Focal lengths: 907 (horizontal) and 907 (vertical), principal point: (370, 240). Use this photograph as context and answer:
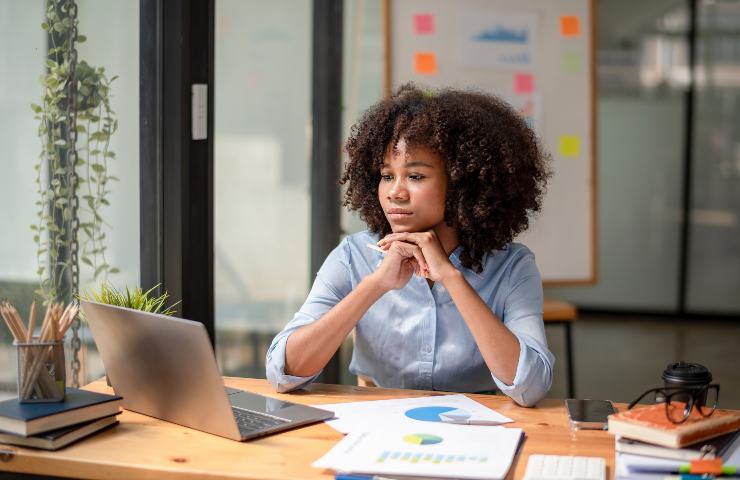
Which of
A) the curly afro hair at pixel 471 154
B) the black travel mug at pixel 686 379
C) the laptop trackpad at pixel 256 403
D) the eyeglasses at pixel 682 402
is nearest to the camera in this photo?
the eyeglasses at pixel 682 402

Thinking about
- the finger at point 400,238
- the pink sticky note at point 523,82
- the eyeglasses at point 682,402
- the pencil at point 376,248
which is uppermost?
the pink sticky note at point 523,82

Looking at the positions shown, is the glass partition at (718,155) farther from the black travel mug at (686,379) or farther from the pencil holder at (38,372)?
the pencil holder at (38,372)

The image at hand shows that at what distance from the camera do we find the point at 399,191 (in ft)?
6.48

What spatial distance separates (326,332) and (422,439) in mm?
496

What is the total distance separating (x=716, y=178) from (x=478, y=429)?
6.05 meters

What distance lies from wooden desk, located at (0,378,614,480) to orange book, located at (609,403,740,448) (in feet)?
0.18

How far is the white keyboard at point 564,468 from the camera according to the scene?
1.29m

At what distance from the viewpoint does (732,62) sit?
22.7 feet

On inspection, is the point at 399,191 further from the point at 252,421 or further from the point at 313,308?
the point at 252,421

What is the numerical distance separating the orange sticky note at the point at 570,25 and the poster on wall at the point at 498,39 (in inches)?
4.9

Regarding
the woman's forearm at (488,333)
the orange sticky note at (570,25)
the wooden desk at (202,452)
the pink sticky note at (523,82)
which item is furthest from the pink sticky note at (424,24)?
the wooden desk at (202,452)

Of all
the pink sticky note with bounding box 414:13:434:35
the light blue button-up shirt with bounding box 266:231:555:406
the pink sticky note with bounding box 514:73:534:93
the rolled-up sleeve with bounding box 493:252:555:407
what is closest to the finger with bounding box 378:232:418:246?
the light blue button-up shirt with bounding box 266:231:555:406

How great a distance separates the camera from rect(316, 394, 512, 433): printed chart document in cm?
158

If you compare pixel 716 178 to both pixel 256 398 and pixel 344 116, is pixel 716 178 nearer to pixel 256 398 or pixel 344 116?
pixel 344 116
